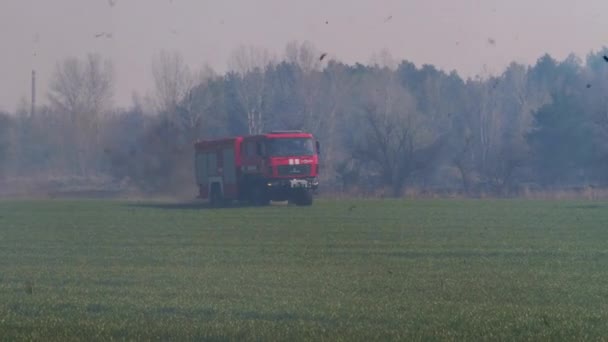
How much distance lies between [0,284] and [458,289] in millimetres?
7502

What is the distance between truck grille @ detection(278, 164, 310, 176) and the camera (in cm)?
4734

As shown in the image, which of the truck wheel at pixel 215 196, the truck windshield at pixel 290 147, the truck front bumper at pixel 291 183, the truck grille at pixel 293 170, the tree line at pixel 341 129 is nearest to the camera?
the truck front bumper at pixel 291 183

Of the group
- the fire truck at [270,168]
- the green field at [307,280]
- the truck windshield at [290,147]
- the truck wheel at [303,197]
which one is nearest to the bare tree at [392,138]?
the truck wheel at [303,197]

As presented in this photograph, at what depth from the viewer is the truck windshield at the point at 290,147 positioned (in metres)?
47.7

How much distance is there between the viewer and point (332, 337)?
11352 millimetres

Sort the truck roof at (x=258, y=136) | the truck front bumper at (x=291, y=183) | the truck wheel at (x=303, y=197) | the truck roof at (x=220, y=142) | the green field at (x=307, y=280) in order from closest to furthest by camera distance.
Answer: the green field at (x=307, y=280) < the truck front bumper at (x=291, y=183) < the truck wheel at (x=303, y=197) < the truck roof at (x=258, y=136) < the truck roof at (x=220, y=142)

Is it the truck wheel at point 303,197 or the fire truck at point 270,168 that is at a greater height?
the fire truck at point 270,168

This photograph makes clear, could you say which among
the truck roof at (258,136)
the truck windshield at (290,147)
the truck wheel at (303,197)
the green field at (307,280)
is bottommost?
the green field at (307,280)

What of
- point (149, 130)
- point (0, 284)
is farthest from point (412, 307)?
point (149, 130)

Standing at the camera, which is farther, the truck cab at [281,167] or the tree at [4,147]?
the tree at [4,147]

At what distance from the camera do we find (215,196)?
5238 cm

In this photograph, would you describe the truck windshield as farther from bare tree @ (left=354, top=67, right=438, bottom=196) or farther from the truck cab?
bare tree @ (left=354, top=67, right=438, bottom=196)

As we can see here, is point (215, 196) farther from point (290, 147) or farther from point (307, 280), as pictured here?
point (307, 280)

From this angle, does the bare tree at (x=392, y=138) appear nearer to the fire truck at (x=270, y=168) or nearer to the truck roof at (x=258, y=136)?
the truck roof at (x=258, y=136)
